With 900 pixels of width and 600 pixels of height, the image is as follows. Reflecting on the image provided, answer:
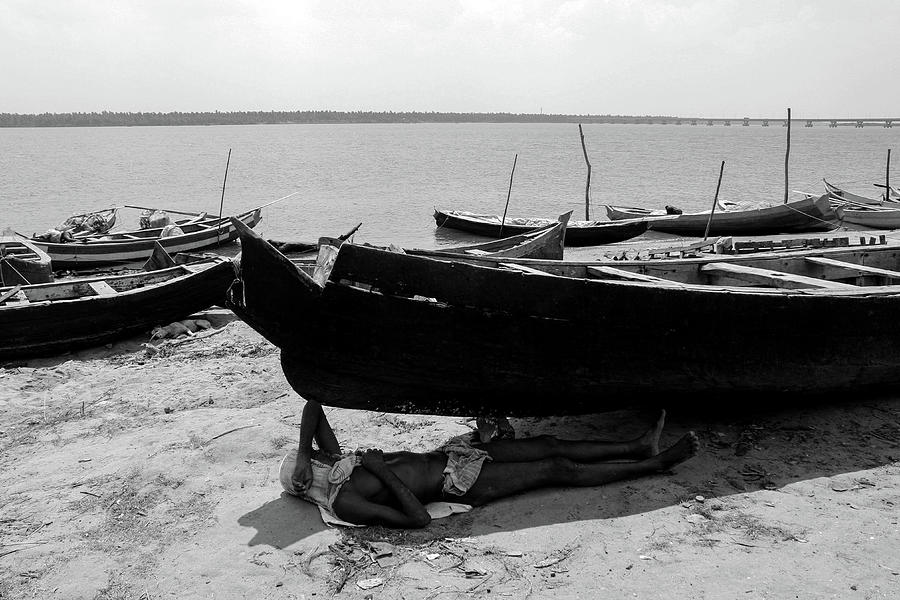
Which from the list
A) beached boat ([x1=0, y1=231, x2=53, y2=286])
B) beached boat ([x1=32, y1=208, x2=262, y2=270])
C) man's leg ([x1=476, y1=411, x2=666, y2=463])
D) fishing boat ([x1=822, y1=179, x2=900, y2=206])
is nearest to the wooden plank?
beached boat ([x1=0, y1=231, x2=53, y2=286])

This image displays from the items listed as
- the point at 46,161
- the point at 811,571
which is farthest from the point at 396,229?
the point at 46,161

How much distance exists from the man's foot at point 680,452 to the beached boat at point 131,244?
33.7 ft

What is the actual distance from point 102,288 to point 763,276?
706cm

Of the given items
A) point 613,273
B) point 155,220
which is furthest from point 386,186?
point 613,273

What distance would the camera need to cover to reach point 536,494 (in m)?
3.95

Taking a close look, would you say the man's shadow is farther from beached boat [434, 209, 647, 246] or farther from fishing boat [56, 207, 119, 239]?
fishing boat [56, 207, 119, 239]

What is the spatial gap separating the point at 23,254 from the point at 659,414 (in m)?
9.49

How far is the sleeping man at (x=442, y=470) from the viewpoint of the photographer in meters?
3.70

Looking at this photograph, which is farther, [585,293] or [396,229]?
[396,229]

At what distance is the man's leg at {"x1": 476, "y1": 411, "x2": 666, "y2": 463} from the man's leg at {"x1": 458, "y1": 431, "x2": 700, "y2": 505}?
0.04 m

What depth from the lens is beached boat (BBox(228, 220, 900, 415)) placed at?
3.83 metres

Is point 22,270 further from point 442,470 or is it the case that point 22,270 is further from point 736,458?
point 736,458

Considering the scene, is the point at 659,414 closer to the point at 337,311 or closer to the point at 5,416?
the point at 337,311

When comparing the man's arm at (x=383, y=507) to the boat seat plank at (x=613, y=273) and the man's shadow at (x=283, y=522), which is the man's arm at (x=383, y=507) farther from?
the boat seat plank at (x=613, y=273)
